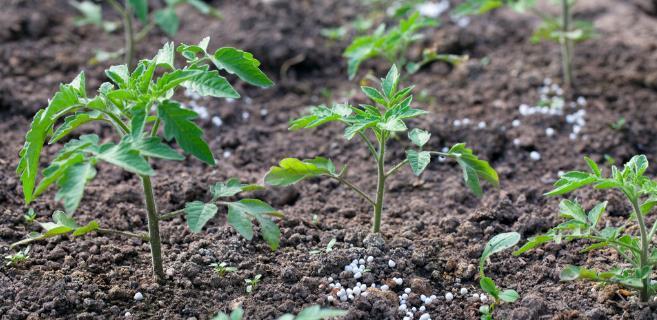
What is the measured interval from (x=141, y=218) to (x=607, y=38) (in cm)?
323

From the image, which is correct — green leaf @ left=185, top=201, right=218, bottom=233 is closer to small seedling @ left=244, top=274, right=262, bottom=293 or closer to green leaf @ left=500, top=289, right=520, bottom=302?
small seedling @ left=244, top=274, right=262, bottom=293

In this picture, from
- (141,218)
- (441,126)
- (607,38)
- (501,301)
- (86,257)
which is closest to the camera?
(501,301)

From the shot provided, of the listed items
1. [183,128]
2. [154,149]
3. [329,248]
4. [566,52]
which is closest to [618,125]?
[566,52]

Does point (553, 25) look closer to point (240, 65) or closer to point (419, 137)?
point (419, 137)

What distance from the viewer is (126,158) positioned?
237cm

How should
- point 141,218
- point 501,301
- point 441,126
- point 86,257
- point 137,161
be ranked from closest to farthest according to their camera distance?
1. point 137,161
2. point 501,301
3. point 86,257
4. point 141,218
5. point 441,126

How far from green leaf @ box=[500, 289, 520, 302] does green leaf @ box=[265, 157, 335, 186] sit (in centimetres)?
75

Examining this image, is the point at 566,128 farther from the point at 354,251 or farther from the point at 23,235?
the point at 23,235

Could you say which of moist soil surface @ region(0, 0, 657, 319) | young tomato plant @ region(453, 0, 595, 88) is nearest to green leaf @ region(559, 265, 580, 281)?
moist soil surface @ region(0, 0, 657, 319)

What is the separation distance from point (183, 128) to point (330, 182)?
4.46 feet

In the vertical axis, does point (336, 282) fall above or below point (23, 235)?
below

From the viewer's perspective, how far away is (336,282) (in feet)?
9.51

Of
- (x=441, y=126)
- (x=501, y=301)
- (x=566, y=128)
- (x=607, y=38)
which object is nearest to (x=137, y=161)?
(x=501, y=301)

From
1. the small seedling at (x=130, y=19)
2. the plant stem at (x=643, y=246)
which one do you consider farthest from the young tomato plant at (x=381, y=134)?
the small seedling at (x=130, y=19)
